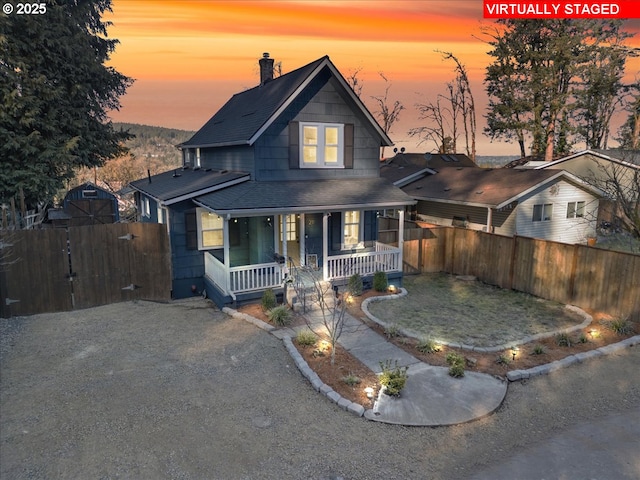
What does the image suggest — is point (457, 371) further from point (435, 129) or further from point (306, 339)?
point (435, 129)

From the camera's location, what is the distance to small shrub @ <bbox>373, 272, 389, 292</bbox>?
1338 centimetres

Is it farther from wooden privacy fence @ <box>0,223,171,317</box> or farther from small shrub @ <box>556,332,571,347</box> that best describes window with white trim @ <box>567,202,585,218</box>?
wooden privacy fence @ <box>0,223,171,317</box>

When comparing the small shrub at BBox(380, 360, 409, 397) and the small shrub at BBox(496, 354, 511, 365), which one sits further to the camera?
the small shrub at BBox(496, 354, 511, 365)

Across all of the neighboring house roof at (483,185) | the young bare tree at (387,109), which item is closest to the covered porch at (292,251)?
the neighboring house roof at (483,185)

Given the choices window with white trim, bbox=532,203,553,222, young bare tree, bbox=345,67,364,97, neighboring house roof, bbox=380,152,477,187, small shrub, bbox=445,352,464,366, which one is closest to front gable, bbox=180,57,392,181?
small shrub, bbox=445,352,464,366

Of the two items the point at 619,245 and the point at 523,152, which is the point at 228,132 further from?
the point at 523,152

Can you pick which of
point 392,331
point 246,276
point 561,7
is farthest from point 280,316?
point 561,7

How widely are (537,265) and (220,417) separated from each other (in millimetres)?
11267

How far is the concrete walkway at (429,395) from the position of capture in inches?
267

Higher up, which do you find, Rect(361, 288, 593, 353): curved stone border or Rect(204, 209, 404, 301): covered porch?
Rect(204, 209, 404, 301): covered porch

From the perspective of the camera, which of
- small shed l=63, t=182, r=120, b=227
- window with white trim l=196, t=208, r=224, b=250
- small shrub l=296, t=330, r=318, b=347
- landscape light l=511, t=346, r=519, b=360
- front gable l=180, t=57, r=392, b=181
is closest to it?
landscape light l=511, t=346, r=519, b=360

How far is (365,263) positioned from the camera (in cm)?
1385

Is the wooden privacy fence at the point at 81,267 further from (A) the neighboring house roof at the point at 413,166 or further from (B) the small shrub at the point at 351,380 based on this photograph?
(A) the neighboring house roof at the point at 413,166

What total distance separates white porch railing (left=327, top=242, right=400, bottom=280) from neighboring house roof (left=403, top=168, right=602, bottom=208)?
23.1 ft
